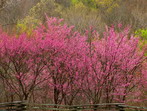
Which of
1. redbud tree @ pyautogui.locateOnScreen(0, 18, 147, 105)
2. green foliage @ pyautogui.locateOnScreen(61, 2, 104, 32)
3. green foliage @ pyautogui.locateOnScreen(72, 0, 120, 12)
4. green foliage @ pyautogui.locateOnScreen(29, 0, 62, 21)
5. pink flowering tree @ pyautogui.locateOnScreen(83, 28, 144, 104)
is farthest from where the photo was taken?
green foliage @ pyautogui.locateOnScreen(72, 0, 120, 12)

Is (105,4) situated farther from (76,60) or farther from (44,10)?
(76,60)

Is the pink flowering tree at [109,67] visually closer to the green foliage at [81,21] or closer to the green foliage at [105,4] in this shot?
the green foliage at [81,21]

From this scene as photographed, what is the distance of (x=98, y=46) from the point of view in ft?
42.8

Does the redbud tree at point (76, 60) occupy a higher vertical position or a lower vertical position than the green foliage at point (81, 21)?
lower

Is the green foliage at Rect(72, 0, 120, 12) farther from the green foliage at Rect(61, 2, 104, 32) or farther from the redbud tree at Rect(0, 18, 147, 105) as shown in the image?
the redbud tree at Rect(0, 18, 147, 105)

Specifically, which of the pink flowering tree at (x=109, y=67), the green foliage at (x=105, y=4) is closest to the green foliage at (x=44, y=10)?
the green foliage at (x=105, y=4)

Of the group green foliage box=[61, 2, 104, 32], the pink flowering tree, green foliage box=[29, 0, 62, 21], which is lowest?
the pink flowering tree

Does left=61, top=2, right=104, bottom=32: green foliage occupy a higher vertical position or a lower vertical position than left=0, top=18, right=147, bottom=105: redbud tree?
higher

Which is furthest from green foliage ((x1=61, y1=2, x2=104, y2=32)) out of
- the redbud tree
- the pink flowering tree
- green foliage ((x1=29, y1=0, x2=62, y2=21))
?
the pink flowering tree

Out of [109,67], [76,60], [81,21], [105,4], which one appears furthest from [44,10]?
[109,67]

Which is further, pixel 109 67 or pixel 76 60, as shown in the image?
pixel 76 60

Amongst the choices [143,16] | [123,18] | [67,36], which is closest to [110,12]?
[123,18]

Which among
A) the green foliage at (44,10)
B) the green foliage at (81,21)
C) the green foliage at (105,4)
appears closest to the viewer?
the green foliage at (81,21)

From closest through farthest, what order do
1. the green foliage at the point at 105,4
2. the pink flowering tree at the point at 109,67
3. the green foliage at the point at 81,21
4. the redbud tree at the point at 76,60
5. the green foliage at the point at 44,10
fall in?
the pink flowering tree at the point at 109,67
the redbud tree at the point at 76,60
the green foliage at the point at 81,21
the green foliage at the point at 44,10
the green foliage at the point at 105,4
